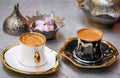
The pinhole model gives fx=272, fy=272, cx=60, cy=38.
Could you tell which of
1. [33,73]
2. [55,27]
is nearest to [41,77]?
[33,73]

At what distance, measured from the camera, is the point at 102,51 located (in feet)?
2.46

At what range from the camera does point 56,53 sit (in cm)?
72

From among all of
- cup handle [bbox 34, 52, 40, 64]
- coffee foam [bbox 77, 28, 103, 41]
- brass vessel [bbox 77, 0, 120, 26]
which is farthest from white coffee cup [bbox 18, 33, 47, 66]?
brass vessel [bbox 77, 0, 120, 26]

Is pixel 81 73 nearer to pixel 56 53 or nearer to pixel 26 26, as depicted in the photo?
pixel 56 53

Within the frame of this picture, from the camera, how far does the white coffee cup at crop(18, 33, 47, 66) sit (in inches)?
25.7

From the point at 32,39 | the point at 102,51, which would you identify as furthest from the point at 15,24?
the point at 102,51

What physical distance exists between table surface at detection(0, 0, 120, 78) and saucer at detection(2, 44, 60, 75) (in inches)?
0.8

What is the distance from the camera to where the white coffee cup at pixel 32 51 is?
0.65 meters

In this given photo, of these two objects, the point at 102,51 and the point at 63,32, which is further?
the point at 63,32

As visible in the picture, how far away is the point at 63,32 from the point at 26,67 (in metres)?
0.24

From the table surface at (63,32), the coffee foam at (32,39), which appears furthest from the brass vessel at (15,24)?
the coffee foam at (32,39)

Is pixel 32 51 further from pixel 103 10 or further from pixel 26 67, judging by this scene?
pixel 103 10

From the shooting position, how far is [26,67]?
0.66m

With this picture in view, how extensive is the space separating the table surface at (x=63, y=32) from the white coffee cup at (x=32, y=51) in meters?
0.03
